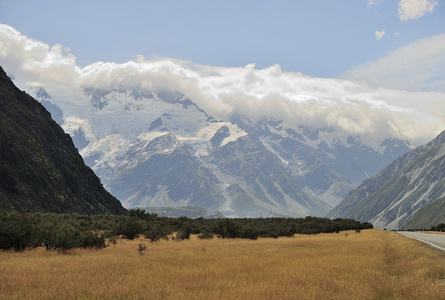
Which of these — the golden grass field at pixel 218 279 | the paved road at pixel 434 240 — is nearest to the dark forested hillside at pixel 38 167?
the golden grass field at pixel 218 279

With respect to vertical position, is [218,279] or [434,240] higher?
[218,279]

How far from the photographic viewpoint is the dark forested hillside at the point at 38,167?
97188mm

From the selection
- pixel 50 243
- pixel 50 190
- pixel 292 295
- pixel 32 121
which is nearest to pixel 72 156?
pixel 32 121

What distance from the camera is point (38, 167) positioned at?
357 feet

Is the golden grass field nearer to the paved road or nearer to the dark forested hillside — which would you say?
the paved road

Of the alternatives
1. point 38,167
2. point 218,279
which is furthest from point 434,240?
point 38,167

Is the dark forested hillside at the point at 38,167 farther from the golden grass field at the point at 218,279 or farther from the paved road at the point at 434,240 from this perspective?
the paved road at the point at 434,240

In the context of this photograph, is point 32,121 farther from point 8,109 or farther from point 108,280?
point 108,280

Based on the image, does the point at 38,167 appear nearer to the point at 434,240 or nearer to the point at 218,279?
the point at 434,240

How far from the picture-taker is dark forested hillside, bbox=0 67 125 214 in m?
97.2

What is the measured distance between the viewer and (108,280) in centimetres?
1480

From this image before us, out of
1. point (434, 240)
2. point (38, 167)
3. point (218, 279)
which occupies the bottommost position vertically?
point (434, 240)

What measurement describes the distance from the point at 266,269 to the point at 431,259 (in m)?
9.35

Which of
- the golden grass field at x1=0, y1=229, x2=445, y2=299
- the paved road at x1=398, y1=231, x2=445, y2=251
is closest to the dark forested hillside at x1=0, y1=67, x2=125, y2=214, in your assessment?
the golden grass field at x1=0, y1=229, x2=445, y2=299
